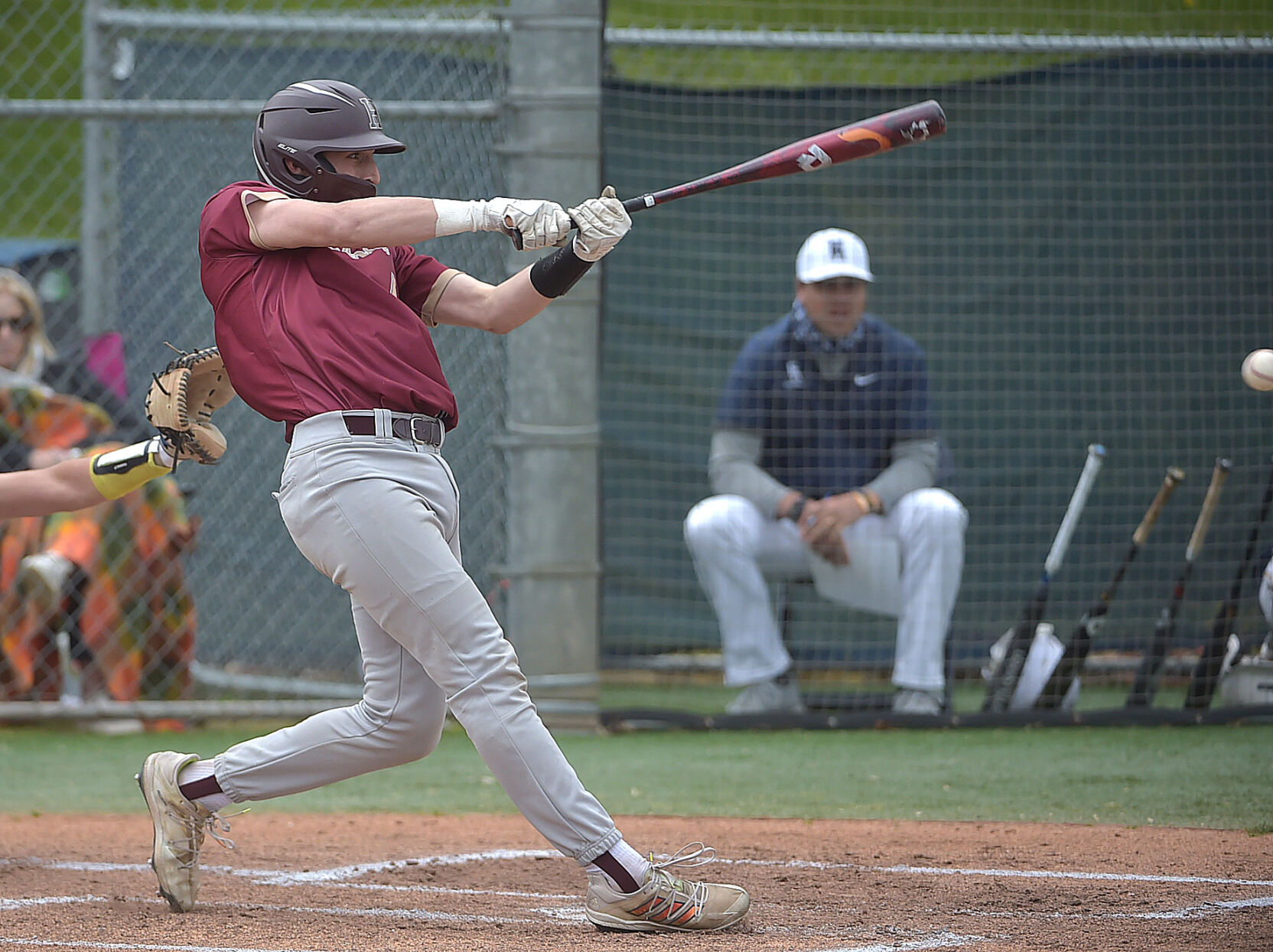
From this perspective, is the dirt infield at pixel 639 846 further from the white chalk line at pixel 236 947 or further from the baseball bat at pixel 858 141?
the baseball bat at pixel 858 141

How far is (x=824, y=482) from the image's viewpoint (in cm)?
587

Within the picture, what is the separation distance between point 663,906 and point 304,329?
1292 mm

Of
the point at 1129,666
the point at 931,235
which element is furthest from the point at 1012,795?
the point at 931,235

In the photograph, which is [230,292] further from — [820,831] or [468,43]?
[468,43]

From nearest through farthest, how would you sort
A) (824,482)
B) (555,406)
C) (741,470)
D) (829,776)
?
(829,776)
(555,406)
(741,470)
(824,482)

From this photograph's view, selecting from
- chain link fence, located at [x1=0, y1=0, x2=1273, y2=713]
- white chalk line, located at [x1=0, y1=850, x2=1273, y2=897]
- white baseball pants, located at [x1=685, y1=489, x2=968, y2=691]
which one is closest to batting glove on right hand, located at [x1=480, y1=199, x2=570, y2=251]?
white chalk line, located at [x1=0, y1=850, x2=1273, y2=897]

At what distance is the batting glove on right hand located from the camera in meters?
2.92

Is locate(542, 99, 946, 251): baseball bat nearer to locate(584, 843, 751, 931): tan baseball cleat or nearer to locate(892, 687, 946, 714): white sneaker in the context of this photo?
locate(584, 843, 751, 931): tan baseball cleat

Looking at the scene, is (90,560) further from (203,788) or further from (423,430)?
(423,430)

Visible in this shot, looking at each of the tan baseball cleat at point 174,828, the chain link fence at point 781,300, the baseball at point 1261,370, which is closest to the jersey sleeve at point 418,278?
the tan baseball cleat at point 174,828

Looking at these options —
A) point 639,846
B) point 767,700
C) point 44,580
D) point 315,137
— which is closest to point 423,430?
point 315,137

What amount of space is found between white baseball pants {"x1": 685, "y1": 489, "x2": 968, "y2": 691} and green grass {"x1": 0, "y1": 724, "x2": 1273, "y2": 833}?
0.90 ft

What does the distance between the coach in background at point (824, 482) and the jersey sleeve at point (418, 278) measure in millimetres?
2445

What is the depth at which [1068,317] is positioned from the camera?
629 cm
